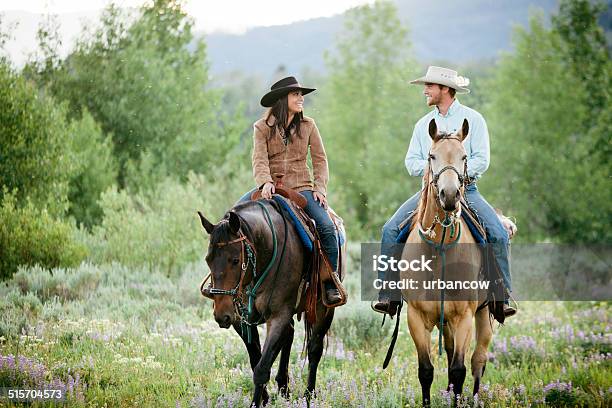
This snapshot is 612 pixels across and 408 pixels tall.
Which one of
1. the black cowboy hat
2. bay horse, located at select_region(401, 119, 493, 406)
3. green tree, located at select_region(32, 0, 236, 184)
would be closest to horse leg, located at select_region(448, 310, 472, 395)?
bay horse, located at select_region(401, 119, 493, 406)

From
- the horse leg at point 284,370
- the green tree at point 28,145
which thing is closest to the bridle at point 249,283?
the horse leg at point 284,370

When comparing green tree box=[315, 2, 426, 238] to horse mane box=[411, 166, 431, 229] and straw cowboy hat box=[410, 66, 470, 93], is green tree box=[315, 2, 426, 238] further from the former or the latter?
horse mane box=[411, 166, 431, 229]

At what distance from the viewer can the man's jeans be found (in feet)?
23.6

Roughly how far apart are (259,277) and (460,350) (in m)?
1.96

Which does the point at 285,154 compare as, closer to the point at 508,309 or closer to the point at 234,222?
the point at 234,222

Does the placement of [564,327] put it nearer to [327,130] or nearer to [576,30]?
[576,30]

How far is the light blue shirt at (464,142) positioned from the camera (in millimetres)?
7090

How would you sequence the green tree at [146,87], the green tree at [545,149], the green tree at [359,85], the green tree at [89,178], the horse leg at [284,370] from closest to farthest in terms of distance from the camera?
1. the horse leg at [284,370]
2. the green tree at [89,178]
3. the green tree at [545,149]
4. the green tree at [146,87]
5. the green tree at [359,85]

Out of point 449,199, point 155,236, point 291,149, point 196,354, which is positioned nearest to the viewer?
point 449,199

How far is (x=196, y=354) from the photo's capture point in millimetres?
9172

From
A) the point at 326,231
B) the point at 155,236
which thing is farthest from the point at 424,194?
the point at 155,236

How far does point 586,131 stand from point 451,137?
21017mm

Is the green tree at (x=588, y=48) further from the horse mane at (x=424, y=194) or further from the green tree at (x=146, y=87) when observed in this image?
the horse mane at (x=424, y=194)

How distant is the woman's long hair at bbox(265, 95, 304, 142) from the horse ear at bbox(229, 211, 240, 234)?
1.69 metres
